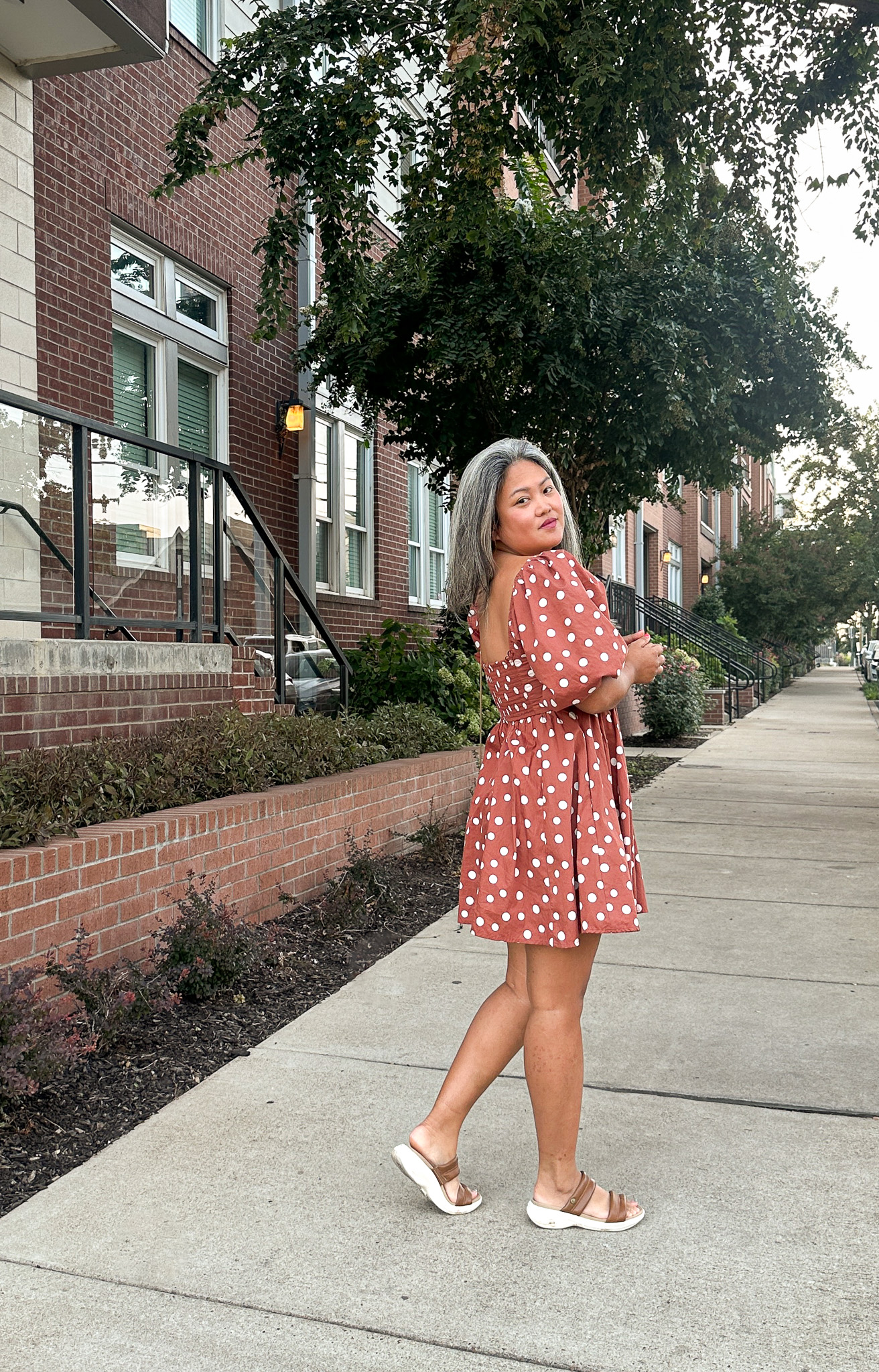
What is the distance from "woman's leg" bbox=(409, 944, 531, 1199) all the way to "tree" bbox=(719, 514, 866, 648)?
30.8 metres

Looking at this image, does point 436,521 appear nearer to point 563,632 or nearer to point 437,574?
point 437,574

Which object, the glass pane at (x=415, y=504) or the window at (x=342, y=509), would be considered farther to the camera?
the glass pane at (x=415, y=504)

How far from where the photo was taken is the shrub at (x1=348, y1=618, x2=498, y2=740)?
991 centimetres

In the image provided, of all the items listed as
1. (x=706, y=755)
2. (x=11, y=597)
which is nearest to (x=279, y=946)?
(x=11, y=597)

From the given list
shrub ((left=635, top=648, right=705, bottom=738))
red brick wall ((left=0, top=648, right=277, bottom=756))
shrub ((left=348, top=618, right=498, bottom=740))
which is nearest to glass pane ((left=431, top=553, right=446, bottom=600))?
shrub ((left=635, top=648, right=705, bottom=738))

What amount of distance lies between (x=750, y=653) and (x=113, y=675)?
23651 millimetres

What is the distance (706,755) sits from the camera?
47.4 feet

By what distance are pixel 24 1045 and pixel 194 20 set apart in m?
9.28

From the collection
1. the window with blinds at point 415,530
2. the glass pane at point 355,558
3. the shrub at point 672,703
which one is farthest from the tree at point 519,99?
the shrub at point 672,703

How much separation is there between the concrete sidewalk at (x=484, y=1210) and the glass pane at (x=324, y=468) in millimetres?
7882

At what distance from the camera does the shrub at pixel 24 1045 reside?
10.6 feet

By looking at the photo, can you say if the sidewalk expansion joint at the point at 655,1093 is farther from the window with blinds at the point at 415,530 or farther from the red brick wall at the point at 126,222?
the window with blinds at the point at 415,530

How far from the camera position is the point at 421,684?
992cm

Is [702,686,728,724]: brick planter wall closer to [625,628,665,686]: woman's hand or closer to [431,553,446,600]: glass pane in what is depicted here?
Answer: [431,553,446,600]: glass pane
